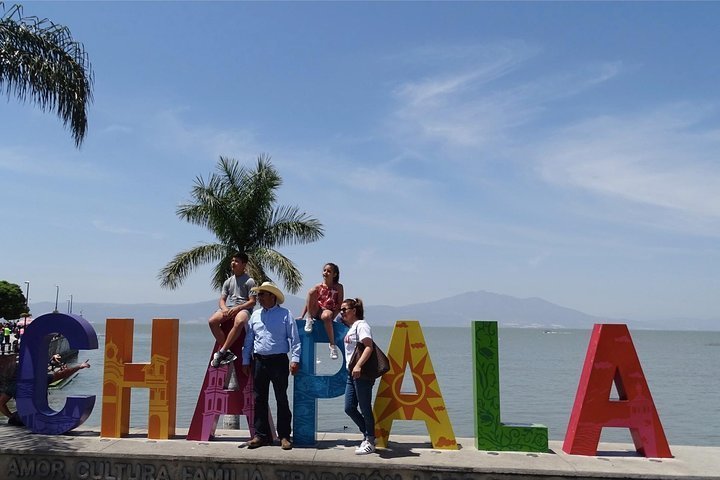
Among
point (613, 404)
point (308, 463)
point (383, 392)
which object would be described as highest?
point (383, 392)

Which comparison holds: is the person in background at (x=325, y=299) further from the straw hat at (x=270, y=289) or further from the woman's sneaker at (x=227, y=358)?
the woman's sneaker at (x=227, y=358)

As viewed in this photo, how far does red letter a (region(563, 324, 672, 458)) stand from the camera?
27.7 ft

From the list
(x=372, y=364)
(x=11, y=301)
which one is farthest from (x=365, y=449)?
(x=11, y=301)

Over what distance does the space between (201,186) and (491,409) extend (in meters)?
12.6

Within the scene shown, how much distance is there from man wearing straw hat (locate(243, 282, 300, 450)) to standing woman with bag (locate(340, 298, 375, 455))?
796 millimetres

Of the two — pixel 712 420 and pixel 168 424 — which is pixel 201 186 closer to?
pixel 168 424

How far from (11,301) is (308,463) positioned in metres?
45.6

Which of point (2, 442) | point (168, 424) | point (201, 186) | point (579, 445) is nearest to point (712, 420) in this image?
point (579, 445)

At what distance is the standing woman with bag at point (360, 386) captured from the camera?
824cm

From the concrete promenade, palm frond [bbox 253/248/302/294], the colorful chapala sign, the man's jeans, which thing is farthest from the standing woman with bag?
palm frond [bbox 253/248/302/294]

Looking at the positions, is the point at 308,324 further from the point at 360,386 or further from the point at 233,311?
the point at 360,386

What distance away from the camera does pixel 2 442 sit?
8.67 m

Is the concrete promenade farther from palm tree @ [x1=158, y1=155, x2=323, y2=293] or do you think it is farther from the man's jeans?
palm tree @ [x1=158, y1=155, x2=323, y2=293]

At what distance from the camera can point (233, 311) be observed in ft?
30.3
